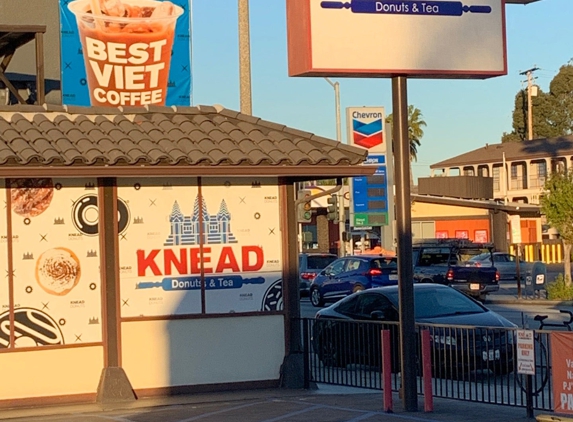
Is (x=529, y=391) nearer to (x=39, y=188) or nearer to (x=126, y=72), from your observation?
(x=39, y=188)

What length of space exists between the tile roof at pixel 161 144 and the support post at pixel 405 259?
1.81m

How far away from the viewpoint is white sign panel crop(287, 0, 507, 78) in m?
11.8

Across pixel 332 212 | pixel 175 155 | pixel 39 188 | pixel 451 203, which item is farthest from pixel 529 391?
pixel 451 203

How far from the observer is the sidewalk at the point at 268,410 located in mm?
11562

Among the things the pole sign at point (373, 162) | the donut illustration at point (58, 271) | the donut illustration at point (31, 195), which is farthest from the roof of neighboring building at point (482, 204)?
the donut illustration at point (31, 195)

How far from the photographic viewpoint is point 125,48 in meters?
22.5

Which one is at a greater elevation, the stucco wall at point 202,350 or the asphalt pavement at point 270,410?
the stucco wall at point 202,350

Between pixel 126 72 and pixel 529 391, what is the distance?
1380 cm

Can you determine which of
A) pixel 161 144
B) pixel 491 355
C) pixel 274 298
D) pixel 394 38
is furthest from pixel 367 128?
pixel 394 38

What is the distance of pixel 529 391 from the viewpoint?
11.2m

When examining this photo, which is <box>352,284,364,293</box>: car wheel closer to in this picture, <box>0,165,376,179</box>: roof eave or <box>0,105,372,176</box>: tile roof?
<box>0,105,372,176</box>: tile roof

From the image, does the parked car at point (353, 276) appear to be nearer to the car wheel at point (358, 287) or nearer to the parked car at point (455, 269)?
the car wheel at point (358, 287)

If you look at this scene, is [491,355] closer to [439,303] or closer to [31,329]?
[439,303]

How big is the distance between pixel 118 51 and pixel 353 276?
536 inches
